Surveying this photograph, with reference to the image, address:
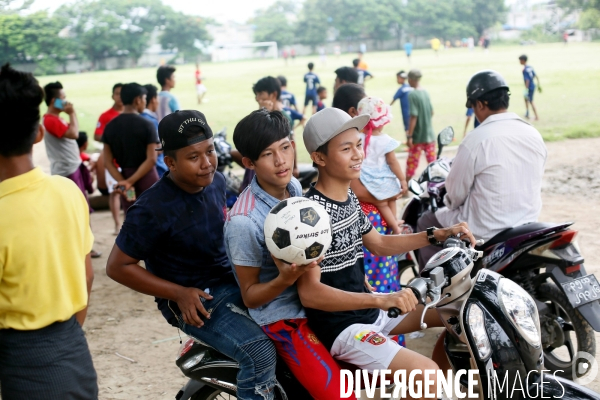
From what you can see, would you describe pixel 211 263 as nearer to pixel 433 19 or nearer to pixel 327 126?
pixel 327 126

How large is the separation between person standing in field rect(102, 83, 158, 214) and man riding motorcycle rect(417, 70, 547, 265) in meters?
3.29

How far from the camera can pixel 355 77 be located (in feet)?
21.5

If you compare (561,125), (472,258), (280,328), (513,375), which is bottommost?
(561,125)

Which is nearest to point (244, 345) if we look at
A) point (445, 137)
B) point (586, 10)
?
point (445, 137)

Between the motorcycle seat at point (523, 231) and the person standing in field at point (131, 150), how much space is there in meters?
3.53

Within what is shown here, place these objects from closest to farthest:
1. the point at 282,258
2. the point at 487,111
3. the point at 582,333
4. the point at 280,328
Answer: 1. the point at 282,258
2. the point at 280,328
3. the point at 582,333
4. the point at 487,111

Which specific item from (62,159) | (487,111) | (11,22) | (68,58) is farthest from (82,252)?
(68,58)

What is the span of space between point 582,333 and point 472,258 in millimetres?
1530

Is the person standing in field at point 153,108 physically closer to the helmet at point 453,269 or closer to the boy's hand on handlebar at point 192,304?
the boy's hand on handlebar at point 192,304

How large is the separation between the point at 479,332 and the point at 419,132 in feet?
26.2

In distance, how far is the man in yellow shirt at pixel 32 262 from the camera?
91.3 inches

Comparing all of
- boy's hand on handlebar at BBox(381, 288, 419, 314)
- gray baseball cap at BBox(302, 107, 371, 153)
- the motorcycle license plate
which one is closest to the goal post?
the motorcycle license plate

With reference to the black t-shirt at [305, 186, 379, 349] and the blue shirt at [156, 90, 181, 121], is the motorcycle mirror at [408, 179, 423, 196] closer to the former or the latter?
the black t-shirt at [305, 186, 379, 349]

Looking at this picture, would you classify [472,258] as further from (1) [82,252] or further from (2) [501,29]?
(2) [501,29]
